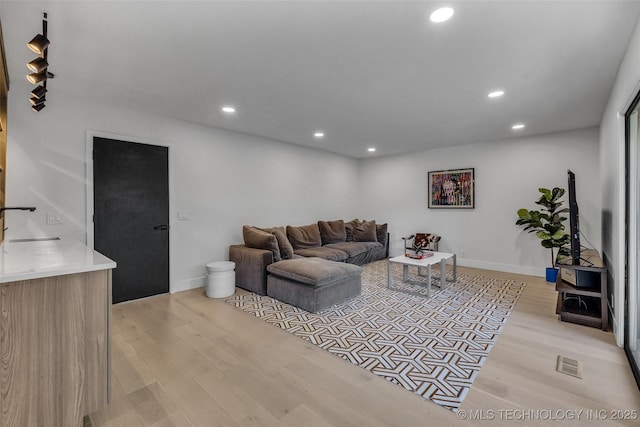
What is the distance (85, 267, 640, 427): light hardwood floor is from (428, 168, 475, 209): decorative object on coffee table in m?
3.14

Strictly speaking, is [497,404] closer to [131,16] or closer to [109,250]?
[131,16]

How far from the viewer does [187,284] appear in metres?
4.14

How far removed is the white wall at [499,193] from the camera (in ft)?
14.9

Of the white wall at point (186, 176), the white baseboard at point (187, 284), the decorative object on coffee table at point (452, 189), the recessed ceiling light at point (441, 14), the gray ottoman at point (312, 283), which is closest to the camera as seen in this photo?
the recessed ceiling light at point (441, 14)

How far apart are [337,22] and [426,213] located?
5.02 metres

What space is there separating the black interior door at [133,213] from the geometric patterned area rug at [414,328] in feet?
3.82

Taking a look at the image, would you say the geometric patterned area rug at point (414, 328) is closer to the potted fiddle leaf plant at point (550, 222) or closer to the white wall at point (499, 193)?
the potted fiddle leaf plant at point (550, 222)

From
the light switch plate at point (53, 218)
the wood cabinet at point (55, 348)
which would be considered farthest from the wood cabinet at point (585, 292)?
the light switch plate at point (53, 218)

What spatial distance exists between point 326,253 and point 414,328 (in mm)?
2268

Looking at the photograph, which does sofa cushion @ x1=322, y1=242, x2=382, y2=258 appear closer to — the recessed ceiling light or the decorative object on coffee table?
the decorative object on coffee table

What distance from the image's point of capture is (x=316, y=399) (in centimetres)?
183

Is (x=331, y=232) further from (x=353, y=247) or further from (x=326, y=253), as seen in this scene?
(x=326, y=253)

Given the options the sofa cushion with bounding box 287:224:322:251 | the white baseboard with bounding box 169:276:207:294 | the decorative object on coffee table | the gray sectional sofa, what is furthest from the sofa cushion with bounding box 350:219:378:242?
the white baseboard with bounding box 169:276:207:294

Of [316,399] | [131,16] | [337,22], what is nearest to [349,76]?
[337,22]
